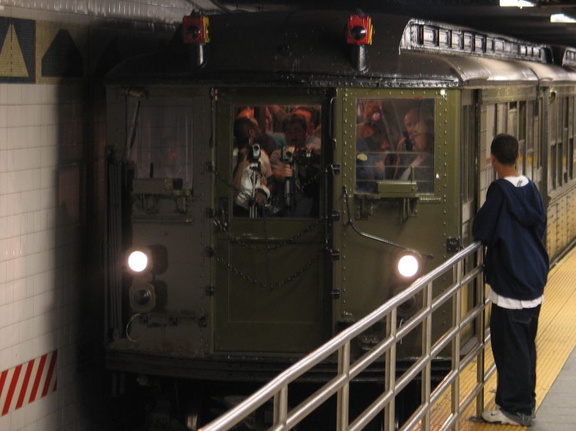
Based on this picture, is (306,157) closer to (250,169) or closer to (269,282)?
(250,169)

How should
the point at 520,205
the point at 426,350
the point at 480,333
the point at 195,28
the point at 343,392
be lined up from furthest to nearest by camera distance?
the point at 195,28 < the point at 480,333 < the point at 520,205 < the point at 426,350 < the point at 343,392

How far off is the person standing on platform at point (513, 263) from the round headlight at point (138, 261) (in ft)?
9.05

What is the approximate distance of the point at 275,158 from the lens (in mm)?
8172

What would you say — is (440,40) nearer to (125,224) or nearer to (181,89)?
(181,89)

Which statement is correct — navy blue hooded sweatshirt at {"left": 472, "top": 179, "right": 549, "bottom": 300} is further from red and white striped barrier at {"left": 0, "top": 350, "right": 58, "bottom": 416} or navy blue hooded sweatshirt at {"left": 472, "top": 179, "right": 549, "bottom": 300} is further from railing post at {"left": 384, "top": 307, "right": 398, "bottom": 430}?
red and white striped barrier at {"left": 0, "top": 350, "right": 58, "bottom": 416}

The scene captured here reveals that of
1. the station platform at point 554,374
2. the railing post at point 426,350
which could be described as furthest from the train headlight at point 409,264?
the railing post at point 426,350

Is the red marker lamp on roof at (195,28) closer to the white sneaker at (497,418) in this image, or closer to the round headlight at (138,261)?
the round headlight at (138,261)

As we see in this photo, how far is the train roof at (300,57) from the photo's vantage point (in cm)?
802

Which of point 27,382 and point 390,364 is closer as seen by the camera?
point 390,364

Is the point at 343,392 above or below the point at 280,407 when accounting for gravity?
below

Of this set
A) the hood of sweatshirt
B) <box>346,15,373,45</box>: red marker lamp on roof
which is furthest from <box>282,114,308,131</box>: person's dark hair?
the hood of sweatshirt

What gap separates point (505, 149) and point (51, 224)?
3.68 m

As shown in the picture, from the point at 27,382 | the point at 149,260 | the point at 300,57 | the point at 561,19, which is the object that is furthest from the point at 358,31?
the point at 561,19

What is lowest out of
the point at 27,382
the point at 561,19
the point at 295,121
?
the point at 27,382
